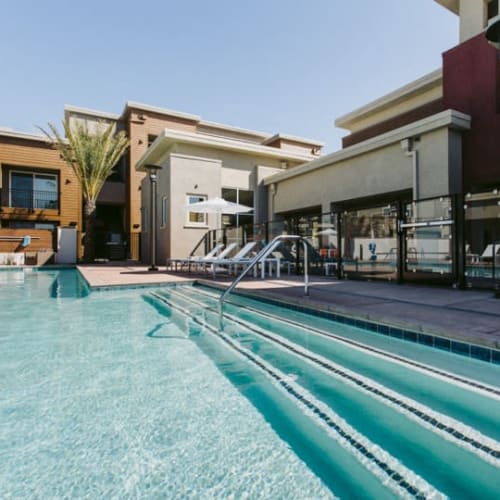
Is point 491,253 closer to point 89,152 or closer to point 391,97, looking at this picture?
point 391,97

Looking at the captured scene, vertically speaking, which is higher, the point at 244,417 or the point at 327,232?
the point at 327,232

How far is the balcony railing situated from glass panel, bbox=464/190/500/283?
2069 centimetres

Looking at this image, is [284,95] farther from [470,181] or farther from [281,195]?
[470,181]

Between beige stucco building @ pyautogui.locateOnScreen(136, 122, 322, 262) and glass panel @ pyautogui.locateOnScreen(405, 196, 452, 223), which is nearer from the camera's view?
glass panel @ pyautogui.locateOnScreen(405, 196, 452, 223)

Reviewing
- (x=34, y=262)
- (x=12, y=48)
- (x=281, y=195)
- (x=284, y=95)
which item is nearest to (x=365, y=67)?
(x=284, y=95)

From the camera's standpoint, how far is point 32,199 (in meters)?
19.9

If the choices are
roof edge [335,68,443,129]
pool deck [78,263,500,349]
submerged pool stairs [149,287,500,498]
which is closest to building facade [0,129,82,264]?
roof edge [335,68,443,129]

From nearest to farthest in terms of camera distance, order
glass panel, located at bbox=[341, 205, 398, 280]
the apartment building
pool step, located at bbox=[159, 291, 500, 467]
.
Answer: pool step, located at bbox=[159, 291, 500, 467], the apartment building, glass panel, located at bbox=[341, 205, 398, 280]

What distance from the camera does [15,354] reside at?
342 centimetres

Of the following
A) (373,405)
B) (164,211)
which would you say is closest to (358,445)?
(373,405)

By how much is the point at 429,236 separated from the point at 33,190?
20870mm

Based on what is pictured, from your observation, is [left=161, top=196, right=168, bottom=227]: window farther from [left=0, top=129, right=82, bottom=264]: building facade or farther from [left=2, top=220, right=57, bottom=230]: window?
[left=2, top=220, right=57, bottom=230]: window

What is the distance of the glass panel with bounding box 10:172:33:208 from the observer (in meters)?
19.6

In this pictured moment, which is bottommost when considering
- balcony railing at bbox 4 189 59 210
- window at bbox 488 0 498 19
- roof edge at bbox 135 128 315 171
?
balcony railing at bbox 4 189 59 210
